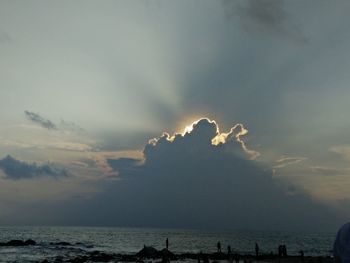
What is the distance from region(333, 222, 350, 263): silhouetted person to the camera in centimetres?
516

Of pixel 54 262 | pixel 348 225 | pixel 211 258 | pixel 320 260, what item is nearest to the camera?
pixel 348 225

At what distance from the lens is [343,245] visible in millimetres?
5242

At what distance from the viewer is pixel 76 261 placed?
197 ft

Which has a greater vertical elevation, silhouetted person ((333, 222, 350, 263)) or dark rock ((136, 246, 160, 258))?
dark rock ((136, 246, 160, 258))

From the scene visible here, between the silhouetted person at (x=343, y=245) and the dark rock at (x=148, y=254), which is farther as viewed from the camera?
the dark rock at (x=148, y=254)

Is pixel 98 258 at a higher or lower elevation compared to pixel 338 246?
higher

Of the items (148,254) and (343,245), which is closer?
(343,245)

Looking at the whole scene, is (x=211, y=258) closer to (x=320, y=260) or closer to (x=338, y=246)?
(x=320, y=260)

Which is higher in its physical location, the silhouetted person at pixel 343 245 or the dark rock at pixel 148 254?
the dark rock at pixel 148 254

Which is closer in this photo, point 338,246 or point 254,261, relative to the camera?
point 338,246

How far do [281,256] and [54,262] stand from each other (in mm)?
32791

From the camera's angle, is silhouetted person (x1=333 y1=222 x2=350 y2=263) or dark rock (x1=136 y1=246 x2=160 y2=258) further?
dark rock (x1=136 y1=246 x2=160 y2=258)

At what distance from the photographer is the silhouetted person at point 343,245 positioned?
516 cm

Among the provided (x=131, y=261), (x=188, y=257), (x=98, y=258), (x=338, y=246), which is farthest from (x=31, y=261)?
(x=338, y=246)
